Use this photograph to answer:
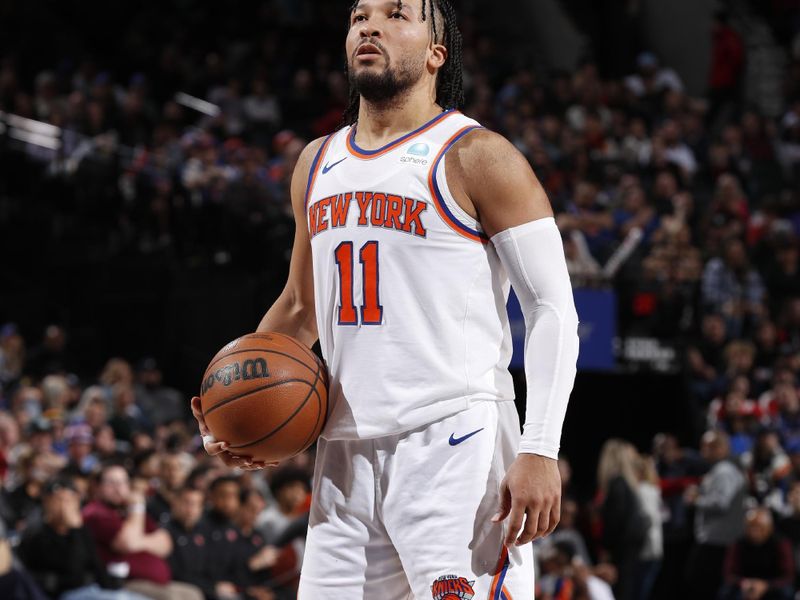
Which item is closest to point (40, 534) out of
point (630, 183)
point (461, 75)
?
point (461, 75)

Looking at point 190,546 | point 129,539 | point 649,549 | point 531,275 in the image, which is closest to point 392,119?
point 531,275

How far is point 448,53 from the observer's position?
3.29m

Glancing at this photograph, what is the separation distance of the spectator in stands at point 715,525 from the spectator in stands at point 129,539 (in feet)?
13.3

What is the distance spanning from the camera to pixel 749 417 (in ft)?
34.3

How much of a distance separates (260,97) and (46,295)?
346 cm

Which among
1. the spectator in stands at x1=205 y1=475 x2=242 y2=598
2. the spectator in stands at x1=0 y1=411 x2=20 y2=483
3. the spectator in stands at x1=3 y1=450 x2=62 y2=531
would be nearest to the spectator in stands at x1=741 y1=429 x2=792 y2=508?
the spectator in stands at x1=205 y1=475 x2=242 y2=598

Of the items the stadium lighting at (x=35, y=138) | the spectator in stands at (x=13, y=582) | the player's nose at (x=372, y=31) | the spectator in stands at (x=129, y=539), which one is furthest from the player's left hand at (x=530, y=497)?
the stadium lighting at (x=35, y=138)

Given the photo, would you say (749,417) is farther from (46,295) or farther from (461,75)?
(461,75)

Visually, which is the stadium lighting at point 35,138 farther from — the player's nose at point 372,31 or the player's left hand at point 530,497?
the player's left hand at point 530,497

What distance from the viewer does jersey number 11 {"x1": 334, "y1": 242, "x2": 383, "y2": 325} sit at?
299 centimetres

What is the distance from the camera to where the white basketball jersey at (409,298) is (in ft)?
9.63

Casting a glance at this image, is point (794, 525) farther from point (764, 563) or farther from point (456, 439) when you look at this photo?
point (456, 439)

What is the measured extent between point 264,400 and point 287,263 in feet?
21.6

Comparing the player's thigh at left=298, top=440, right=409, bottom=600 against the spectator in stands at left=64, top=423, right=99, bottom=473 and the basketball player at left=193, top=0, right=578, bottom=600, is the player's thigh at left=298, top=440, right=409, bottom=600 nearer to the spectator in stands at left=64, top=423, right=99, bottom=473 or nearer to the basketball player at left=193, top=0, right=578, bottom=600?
the basketball player at left=193, top=0, right=578, bottom=600
